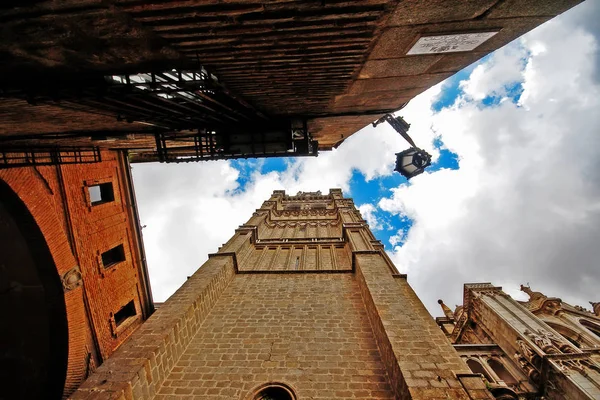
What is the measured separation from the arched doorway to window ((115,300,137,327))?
274 cm

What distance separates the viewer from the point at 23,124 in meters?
6.69

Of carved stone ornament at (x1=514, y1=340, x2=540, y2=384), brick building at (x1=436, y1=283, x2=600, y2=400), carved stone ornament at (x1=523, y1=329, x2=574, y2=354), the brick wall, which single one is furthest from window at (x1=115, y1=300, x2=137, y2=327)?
carved stone ornament at (x1=523, y1=329, x2=574, y2=354)

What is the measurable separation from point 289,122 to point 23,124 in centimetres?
648

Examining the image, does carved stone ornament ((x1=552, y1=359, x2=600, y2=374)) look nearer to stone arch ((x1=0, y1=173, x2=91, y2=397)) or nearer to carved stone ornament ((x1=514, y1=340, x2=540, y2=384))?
carved stone ornament ((x1=514, y1=340, x2=540, y2=384))

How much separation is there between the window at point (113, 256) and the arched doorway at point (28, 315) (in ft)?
8.68

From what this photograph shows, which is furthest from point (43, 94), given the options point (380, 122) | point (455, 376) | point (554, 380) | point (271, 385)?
point (554, 380)

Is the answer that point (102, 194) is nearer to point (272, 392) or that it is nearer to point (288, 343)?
point (288, 343)

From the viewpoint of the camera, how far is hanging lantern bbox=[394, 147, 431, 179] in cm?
733

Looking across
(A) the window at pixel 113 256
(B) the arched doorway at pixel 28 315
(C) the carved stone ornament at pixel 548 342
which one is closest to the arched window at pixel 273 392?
(B) the arched doorway at pixel 28 315

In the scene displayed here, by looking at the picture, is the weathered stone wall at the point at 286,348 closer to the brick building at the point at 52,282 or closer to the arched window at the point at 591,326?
the brick building at the point at 52,282

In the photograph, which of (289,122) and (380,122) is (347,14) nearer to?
(289,122)

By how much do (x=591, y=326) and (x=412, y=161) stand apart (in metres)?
22.0

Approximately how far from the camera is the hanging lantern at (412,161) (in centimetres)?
733

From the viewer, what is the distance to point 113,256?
1178 cm
